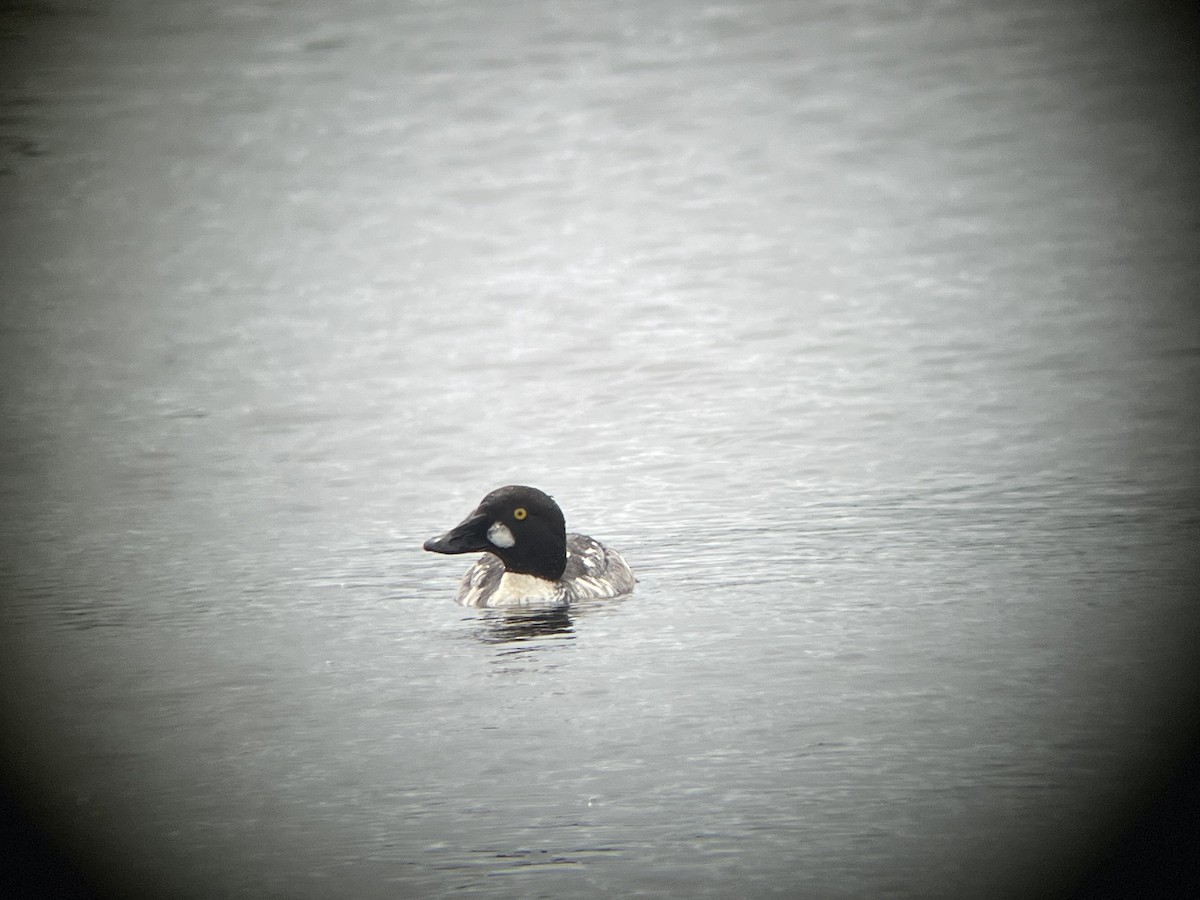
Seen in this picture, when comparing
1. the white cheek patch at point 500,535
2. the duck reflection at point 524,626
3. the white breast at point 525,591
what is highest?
the white cheek patch at point 500,535

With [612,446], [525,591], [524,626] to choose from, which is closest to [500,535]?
[525,591]

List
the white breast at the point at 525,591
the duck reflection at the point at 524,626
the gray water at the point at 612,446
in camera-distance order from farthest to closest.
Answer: the white breast at the point at 525,591
the duck reflection at the point at 524,626
the gray water at the point at 612,446

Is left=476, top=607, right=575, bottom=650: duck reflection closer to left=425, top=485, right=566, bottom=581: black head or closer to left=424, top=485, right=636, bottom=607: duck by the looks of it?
left=424, top=485, right=636, bottom=607: duck

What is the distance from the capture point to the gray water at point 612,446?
19.7ft

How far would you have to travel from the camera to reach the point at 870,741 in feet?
21.0

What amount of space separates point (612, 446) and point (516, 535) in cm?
380

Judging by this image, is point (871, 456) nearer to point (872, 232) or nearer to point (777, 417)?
point (777, 417)

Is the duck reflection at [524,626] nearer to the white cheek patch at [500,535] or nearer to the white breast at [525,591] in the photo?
the white breast at [525,591]

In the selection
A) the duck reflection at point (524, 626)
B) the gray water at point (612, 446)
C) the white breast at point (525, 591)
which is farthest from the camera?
the white breast at point (525, 591)

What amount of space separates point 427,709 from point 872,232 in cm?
1367

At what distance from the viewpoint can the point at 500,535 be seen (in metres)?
9.01

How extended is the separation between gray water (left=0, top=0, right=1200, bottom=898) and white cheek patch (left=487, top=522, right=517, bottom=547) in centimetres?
43

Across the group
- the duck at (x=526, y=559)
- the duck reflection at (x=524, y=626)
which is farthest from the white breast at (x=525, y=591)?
the duck reflection at (x=524, y=626)

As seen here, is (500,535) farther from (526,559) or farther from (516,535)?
(526,559)
